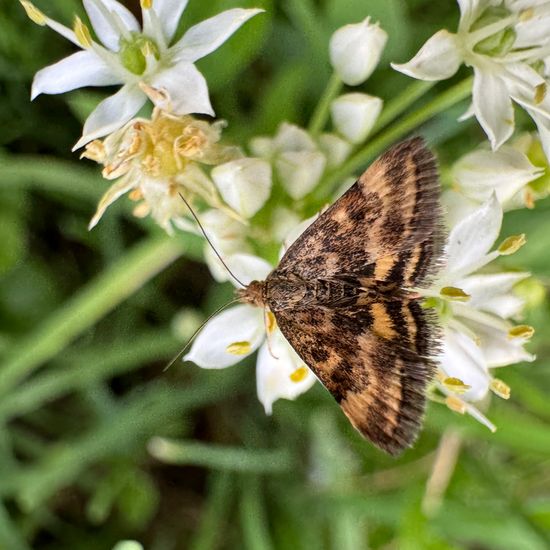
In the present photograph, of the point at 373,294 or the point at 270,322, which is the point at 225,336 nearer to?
the point at 270,322

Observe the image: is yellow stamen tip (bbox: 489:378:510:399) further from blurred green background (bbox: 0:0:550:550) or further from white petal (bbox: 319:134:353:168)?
white petal (bbox: 319:134:353:168)

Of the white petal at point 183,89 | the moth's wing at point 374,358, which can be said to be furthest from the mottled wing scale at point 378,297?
the white petal at point 183,89

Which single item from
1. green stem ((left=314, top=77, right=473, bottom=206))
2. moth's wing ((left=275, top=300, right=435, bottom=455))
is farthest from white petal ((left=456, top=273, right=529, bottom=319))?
green stem ((left=314, top=77, right=473, bottom=206))

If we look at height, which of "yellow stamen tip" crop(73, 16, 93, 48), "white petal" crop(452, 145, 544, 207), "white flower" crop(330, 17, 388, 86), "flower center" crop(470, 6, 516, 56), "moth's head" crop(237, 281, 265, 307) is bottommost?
"moth's head" crop(237, 281, 265, 307)

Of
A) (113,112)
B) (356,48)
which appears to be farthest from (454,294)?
(113,112)

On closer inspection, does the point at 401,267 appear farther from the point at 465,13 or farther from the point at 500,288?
the point at 465,13
